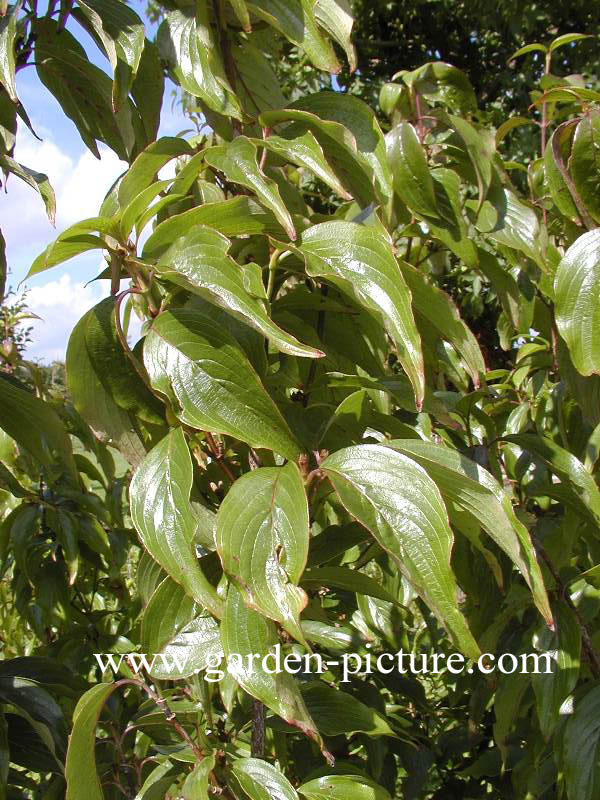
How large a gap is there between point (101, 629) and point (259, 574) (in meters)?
1.16

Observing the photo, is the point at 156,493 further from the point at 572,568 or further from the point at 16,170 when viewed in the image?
the point at 572,568

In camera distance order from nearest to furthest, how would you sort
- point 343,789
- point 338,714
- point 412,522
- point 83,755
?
point 412,522 → point 83,755 → point 343,789 → point 338,714

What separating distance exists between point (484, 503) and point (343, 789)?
0.38 metres

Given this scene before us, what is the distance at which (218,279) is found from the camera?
A: 0.63m

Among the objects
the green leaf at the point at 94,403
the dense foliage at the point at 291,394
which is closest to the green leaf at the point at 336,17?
the dense foliage at the point at 291,394

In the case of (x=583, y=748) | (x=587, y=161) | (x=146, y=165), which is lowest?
(x=583, y=748)

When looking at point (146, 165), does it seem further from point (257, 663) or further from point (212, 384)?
point (257, 663)

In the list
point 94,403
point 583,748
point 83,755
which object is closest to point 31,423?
point 94,403

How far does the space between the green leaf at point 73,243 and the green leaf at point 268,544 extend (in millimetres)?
268

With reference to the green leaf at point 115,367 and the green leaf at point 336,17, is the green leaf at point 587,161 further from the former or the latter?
the green leaf at point 115,367

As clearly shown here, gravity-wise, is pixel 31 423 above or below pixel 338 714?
above

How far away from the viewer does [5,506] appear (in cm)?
174

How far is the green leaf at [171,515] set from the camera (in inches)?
23.8

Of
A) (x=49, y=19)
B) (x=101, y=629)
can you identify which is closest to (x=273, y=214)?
(x=49, y=19)
